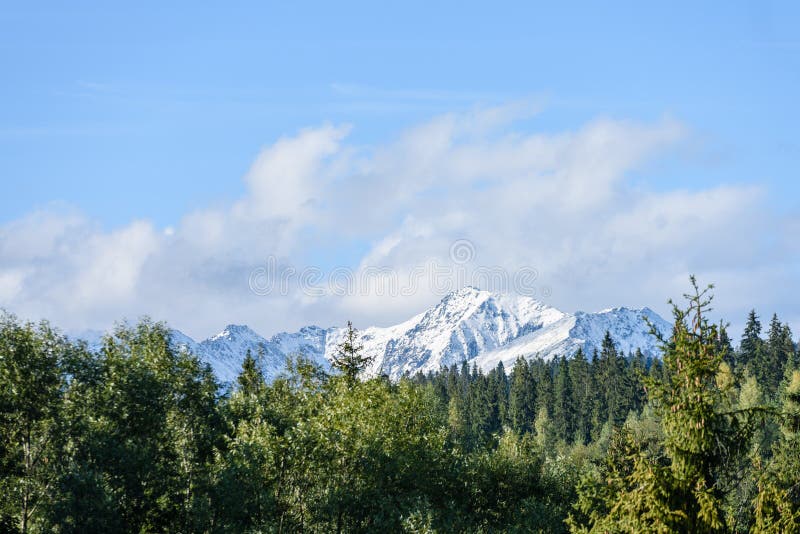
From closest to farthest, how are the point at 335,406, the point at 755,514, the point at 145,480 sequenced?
the point at 755,514 < the point at 145,480 < the point at 335,406

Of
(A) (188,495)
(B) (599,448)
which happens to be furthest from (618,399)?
(A) (188,495)

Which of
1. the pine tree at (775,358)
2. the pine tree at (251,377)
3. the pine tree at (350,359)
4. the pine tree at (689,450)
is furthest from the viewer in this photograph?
the pine tree at (775,358)

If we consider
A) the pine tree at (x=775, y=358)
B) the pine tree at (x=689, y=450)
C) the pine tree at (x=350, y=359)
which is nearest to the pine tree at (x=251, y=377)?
the pine tree at (x=350, y=359)

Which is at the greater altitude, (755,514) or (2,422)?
(2,422)

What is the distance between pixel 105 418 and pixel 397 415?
60.4 ft

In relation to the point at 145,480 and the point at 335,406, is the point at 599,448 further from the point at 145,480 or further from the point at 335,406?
the point at 145,480

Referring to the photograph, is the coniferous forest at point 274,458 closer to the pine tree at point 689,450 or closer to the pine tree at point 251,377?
the pine tree at point 689,450

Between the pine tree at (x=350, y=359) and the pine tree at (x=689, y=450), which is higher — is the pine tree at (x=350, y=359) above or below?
above

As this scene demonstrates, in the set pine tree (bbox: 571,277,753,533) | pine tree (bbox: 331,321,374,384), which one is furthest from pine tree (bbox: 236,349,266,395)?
pine tree (bbox: 571,277,753,533)

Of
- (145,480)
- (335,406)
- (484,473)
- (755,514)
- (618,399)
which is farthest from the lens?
(618,399)

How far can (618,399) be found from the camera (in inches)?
7180

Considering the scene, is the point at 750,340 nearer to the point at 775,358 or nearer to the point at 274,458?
the point at 775,358

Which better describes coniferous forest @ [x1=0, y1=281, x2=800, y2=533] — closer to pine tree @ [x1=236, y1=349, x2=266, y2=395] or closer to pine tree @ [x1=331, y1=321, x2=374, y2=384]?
pine tree @ [x1=236, y1=349, x2=266, y2=395]

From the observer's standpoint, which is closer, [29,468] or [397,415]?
[29,468]
